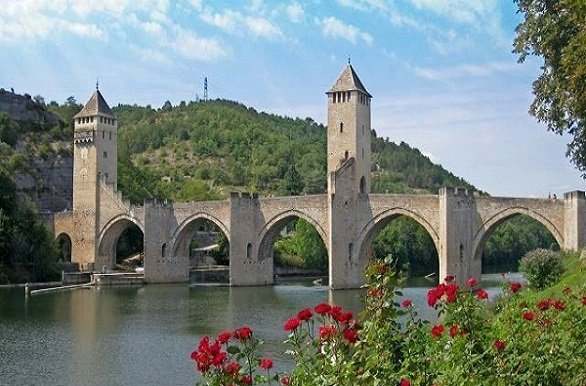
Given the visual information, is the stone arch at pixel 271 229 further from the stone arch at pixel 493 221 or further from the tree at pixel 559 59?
the tree at pixel 559 59

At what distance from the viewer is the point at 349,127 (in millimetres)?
46000

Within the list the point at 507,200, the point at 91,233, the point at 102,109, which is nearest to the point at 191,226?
the point at 91,233

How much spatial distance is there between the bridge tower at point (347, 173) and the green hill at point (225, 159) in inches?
1064

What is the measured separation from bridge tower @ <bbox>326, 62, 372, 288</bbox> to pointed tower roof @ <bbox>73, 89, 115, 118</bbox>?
19.4m

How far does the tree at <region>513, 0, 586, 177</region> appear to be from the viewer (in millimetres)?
14891

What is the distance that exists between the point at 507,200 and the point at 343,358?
35.9 metres

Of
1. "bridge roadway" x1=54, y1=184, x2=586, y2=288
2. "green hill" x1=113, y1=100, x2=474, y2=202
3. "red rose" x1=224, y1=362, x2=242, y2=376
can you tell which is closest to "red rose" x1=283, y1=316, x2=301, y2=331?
"red rose" x1=224, y1=362, x2=242, y2=376

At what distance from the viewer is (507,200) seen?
134ft

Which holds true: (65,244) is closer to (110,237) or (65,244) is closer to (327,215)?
(110,237)

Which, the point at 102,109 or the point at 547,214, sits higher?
the point at 102,109

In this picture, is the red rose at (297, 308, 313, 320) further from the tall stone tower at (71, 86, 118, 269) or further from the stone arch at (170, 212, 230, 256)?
the tall stone tower at (71, 86, 118, 269)

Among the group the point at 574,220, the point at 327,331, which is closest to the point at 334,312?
the point at 327,331

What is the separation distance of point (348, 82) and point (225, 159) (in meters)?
65.5

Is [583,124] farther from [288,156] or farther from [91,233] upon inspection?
[288,156]
